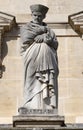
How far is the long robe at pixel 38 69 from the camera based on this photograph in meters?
12.7

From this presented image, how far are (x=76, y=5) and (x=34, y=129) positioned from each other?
4.73m

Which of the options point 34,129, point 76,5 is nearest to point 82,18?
point 76,5

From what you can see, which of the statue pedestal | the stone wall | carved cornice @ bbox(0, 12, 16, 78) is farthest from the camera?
carved cornice @ bbox(0, 12, 16, 78)

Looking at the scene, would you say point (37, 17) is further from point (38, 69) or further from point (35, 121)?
point (35, 121)

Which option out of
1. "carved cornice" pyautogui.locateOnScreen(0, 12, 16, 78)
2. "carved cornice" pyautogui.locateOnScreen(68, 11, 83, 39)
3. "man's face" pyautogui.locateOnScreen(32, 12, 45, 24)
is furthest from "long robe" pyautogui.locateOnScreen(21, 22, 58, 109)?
"carved cornice" pyautogui.locateOnScreen(68, 11, 83, 39)

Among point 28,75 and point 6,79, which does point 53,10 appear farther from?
point 28,75

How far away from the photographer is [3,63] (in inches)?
624

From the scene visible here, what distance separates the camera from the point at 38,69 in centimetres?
1273

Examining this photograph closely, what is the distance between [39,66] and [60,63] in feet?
10.1

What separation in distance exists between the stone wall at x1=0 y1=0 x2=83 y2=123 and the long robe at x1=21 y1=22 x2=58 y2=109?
2.58 metres

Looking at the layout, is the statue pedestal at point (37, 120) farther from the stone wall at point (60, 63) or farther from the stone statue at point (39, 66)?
the stone wall at point (60, 63)

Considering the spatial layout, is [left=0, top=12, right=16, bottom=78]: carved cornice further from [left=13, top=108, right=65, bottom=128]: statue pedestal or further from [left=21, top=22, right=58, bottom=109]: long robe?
[left=13, top=108, right=65, bottom=128]: statue pedestal

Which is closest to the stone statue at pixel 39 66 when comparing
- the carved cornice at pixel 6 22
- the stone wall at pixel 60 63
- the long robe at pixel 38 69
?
the long robe at pixel 38 69

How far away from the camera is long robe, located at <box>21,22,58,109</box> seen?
41.5ft
